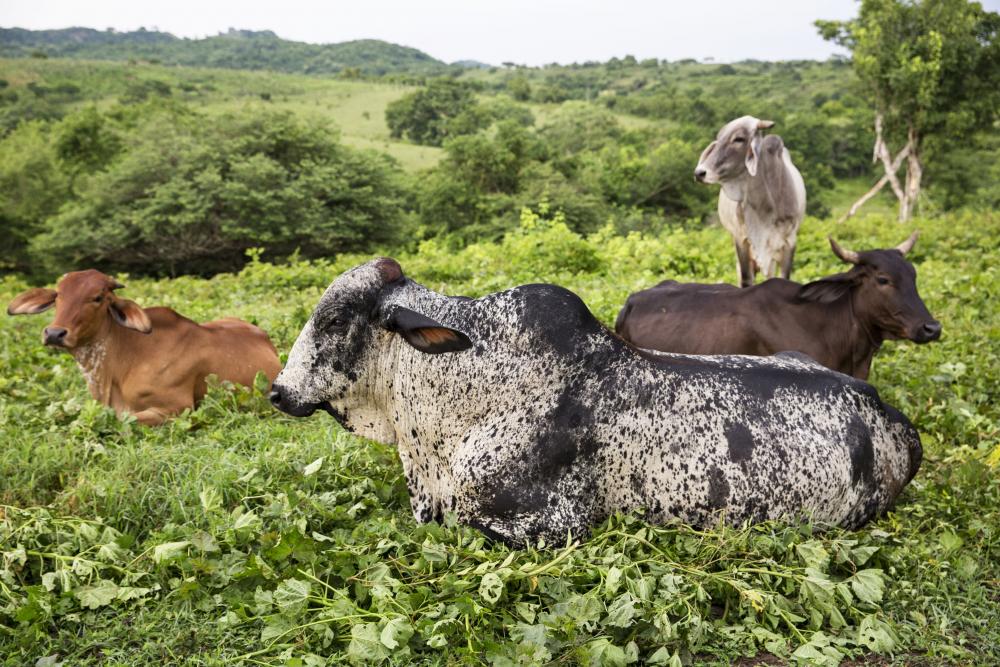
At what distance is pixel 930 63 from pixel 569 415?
24.0 m

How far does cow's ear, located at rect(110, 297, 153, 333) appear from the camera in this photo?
209 inches

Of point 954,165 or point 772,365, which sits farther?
point 954,165

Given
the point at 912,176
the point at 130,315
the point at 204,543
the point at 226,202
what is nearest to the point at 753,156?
the point at 130,315

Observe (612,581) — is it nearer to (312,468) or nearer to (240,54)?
(312,468)

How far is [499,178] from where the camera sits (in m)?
34.4

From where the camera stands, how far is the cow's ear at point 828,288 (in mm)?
5223

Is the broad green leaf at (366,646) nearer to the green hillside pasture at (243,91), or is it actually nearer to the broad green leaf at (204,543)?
the broad green leaf at (204,543)

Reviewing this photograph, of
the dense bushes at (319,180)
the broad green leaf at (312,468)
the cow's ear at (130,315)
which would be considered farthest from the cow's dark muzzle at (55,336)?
the dense bushes at (319,180)

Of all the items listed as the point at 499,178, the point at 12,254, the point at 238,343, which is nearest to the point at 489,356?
the point at 238,343

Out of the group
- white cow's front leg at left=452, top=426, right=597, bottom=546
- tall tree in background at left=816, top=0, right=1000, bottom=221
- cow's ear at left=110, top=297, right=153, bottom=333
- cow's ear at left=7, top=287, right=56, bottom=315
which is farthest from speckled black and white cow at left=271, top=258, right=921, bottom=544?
tall tree in background at left=816, top=0, right=1000, bottom=221

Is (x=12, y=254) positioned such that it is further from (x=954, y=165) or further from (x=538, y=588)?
(x=954, y=165)

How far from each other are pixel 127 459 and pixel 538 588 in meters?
2.45

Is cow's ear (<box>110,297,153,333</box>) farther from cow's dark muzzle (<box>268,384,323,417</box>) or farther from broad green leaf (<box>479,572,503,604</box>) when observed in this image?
broad green leaf (<box>479,572,503,604</box>)

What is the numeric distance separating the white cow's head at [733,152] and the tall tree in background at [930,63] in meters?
17.8
